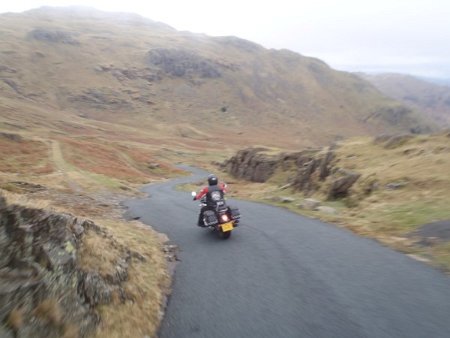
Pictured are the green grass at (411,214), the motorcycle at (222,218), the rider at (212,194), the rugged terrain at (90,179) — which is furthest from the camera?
the rider at (212,194)

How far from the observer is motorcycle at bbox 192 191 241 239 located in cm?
1595

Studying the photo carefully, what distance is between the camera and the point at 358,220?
1805cm

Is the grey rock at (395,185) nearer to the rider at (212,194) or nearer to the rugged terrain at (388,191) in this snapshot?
the rugged terrain at (388,191)

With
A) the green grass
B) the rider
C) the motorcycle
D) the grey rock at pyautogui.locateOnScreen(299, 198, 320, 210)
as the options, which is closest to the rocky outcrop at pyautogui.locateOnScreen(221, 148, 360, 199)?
the grey rock at pyautogui.locateOnScreen(299, 198, 320, 210)

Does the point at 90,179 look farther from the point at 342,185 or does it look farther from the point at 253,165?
the point at 253,165

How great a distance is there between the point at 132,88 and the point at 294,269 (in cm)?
18744

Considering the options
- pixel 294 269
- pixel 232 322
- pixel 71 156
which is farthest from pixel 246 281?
pixel 71 156

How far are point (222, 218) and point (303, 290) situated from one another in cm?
642

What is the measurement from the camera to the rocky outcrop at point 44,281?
21.2ft

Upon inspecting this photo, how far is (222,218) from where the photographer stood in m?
16.1

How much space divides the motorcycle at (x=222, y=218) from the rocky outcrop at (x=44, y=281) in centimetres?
666

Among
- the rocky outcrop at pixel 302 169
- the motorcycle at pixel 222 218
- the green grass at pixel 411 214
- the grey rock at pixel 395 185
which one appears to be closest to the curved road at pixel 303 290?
the motorcycle at pixel 222 218

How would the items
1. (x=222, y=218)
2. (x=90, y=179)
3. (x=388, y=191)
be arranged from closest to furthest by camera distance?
(x=222, y=218), (x=388, y=191), (x=90, y=179)

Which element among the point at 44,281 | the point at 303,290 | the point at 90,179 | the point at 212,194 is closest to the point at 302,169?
the point at 90,179
